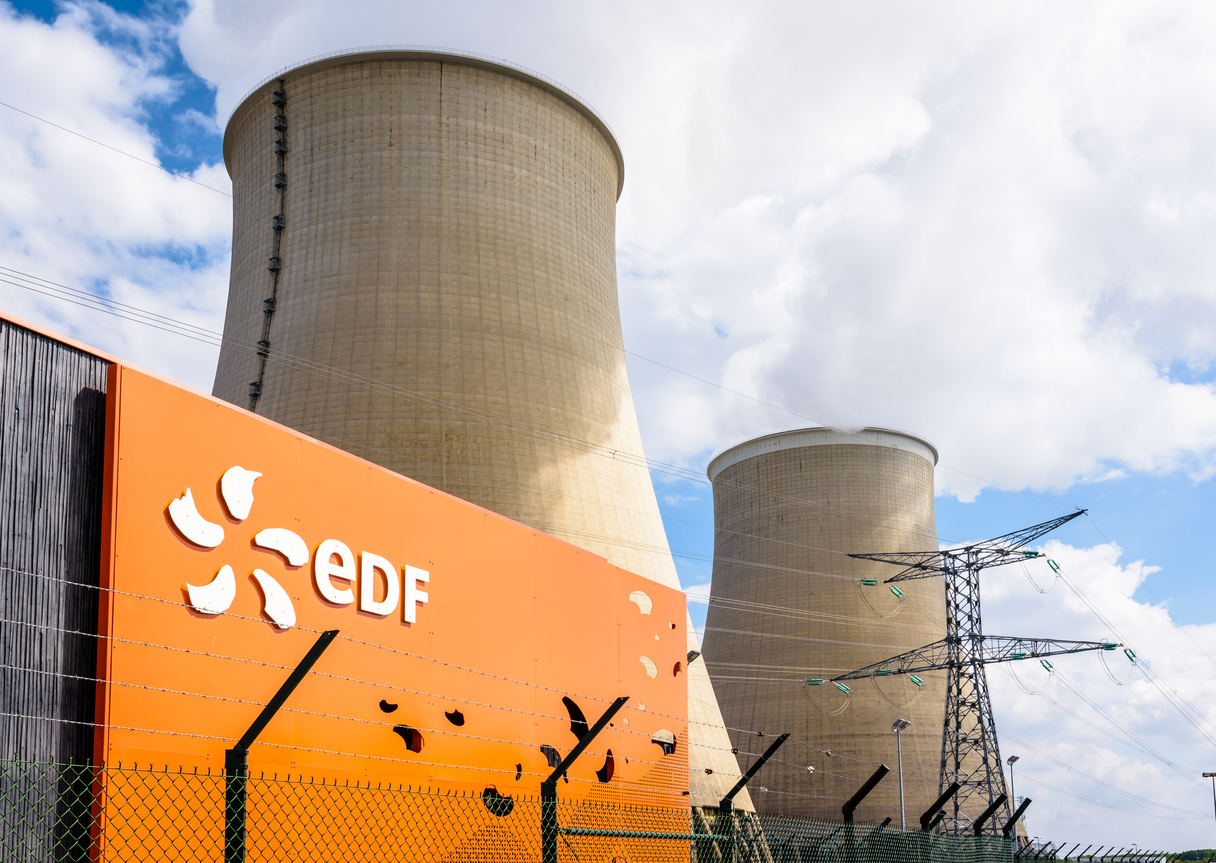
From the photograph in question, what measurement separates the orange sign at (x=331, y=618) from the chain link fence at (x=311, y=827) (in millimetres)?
146

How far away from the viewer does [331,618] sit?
5512mm

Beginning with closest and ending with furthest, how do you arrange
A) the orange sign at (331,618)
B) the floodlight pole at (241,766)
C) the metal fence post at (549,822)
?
the floodlight pole at (241,766) < the metal fence post at (549,822) < the orange sign at (331,618)

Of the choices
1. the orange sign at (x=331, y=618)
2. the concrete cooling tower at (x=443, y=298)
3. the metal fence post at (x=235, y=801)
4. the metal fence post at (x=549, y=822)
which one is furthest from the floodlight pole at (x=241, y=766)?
A: the concrete cooling tower at (x=443, y=298)

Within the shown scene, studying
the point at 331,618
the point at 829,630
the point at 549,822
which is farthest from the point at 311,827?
the point at 829,630

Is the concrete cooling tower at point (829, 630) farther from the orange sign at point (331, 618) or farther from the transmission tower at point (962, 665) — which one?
the orange sign at point (331, 618)

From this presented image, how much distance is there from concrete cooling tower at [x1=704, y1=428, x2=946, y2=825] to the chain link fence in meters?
15.5

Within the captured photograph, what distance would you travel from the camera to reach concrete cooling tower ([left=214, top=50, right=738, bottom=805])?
1261 cm

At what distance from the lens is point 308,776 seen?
5.23 metres

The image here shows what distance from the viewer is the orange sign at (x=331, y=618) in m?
4.58

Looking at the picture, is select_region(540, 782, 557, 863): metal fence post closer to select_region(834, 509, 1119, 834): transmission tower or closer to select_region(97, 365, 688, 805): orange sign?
select_region(97, 365, 688, 805): orange sign

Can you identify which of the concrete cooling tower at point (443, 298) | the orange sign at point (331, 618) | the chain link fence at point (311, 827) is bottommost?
the chain link fence at point (311, 827)

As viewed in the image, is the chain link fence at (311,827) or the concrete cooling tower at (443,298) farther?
the concrete cooling tower at (443,298)

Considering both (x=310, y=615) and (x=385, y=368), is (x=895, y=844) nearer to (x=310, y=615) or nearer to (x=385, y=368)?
(x=310, y=615)

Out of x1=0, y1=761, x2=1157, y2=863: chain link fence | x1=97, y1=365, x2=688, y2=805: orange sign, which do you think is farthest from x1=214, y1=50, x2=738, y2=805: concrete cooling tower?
x1=0, y1=761, x2=1157, y2=863: chain link fence
